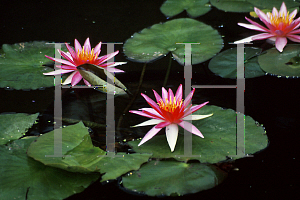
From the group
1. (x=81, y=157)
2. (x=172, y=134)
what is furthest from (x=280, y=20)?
(x=81, y=157)

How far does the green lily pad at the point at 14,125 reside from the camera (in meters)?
1.45

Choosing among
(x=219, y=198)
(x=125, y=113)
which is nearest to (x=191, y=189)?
(x=219, y=198)

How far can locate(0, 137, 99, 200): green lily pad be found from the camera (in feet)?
3.78

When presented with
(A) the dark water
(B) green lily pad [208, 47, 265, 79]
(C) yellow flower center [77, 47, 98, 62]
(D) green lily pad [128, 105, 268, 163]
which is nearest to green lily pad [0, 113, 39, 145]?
(A) the dark water

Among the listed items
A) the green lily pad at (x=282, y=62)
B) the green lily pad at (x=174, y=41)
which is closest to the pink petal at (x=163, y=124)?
the green lily pad at (x=174, y=41)

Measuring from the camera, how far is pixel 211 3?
287cm

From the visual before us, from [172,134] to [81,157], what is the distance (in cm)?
42

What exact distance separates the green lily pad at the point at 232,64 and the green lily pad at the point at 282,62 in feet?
0.15

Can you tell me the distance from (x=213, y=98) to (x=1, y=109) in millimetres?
1250

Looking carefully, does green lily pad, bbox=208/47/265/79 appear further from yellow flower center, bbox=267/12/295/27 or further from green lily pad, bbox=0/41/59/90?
green lily pad, bbox=0/41/59/90

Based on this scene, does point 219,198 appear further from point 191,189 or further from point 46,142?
point 46,142

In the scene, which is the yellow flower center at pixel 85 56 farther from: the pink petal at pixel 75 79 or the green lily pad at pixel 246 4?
the green lily pad at pixel 246 4

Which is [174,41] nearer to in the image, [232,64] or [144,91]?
[232,64]

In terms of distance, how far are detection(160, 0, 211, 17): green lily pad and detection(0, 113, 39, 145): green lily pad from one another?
1668mm
